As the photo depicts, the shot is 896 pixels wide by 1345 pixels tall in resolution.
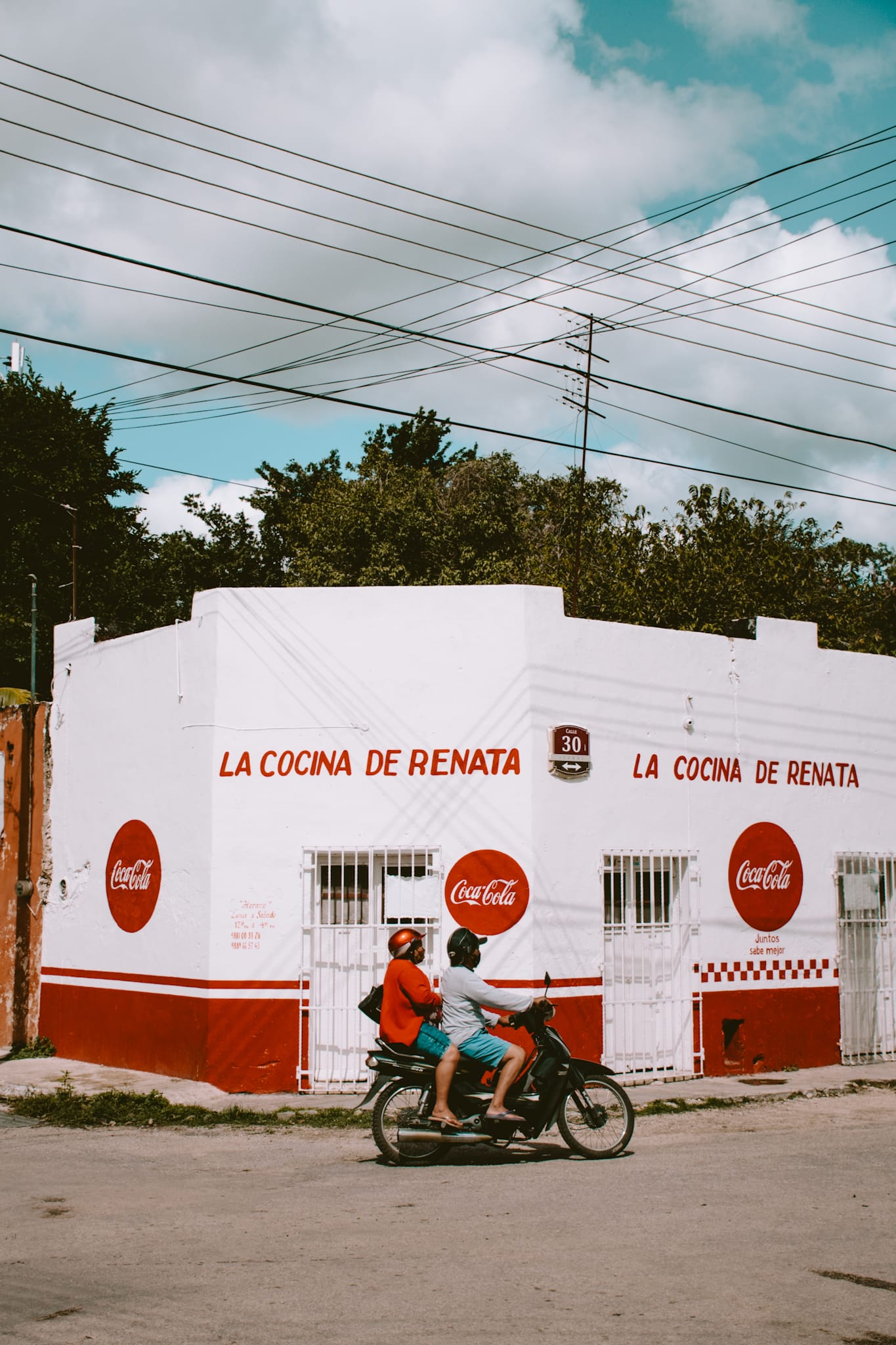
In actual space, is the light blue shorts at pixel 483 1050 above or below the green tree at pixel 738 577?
below

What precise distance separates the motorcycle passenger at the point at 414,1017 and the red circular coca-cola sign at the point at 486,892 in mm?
3039

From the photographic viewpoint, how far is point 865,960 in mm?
14906

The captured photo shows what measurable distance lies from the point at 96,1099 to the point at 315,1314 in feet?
22.4

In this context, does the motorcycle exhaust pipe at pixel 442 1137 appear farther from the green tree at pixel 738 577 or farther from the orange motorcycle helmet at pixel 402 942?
the green tree at pixel 738 577

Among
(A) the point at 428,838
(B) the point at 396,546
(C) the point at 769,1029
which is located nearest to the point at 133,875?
(A) the point at 428,838

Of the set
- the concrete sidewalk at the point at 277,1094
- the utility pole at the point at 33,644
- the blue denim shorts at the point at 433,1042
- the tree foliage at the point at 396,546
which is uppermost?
the tree foliage at the point at 396,546

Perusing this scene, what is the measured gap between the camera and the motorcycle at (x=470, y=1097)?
887 centimetres

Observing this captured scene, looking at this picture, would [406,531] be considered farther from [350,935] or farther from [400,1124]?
[400,1124]

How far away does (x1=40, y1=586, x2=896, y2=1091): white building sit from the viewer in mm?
12438

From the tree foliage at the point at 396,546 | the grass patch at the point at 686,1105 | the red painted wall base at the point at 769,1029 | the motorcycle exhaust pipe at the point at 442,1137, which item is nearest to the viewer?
the motorcycle exhaust pipe at the point at 442,1137

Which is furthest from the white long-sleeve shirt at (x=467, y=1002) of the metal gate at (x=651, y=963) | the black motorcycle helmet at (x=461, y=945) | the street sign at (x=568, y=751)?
the metal gate at (x=651, y=963)

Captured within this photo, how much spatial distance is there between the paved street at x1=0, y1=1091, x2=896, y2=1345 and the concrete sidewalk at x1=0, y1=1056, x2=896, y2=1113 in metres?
1.60

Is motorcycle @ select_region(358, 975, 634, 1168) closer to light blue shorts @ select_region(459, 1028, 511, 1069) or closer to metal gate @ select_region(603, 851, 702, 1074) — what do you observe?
light blue shorts @ select_region(459, 1028, 511, 1069)

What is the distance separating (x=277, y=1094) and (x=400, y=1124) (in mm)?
3485
